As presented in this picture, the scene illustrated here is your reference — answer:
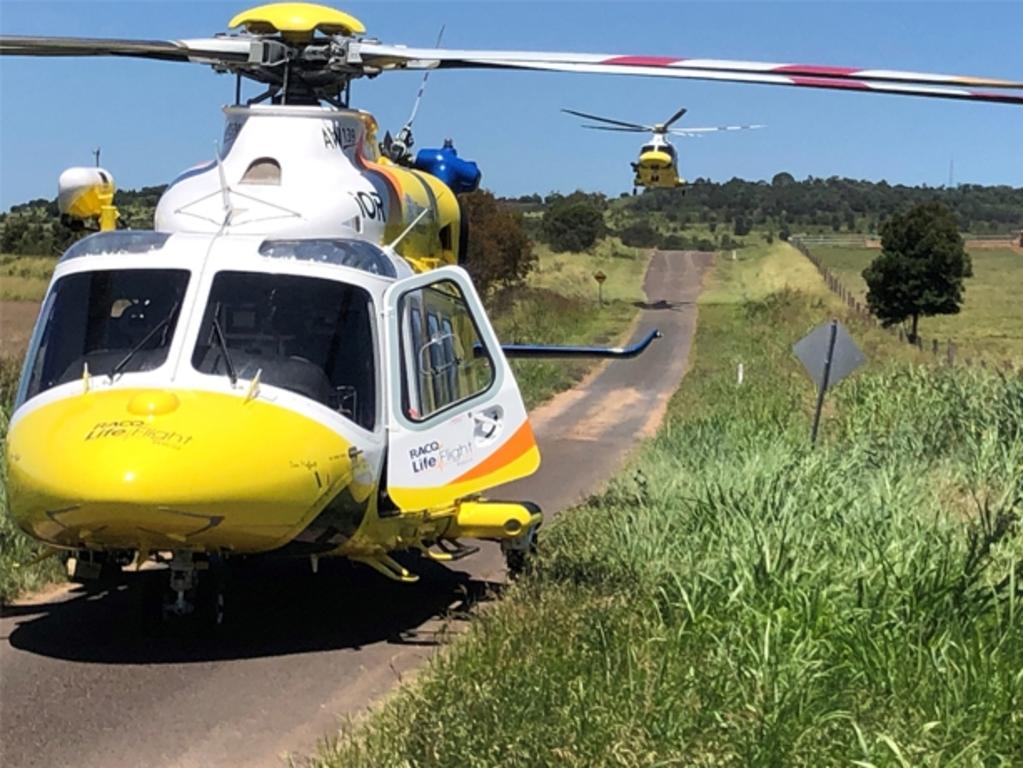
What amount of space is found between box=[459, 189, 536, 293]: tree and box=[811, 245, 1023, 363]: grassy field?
14176mm

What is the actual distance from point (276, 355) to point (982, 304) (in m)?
75.5

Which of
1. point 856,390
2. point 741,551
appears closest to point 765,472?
point 741,551

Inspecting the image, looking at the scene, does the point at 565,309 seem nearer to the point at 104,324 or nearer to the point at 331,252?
the point at 331,252

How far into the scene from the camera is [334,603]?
929 centimetres

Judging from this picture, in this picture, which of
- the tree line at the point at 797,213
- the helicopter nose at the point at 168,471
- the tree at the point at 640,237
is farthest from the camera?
the tree line at the point at 797,213

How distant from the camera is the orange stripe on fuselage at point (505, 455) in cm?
855

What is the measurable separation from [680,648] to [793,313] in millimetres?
46435

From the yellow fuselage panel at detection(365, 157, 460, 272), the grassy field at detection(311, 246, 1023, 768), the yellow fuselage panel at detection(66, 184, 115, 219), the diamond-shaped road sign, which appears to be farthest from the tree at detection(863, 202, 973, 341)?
the yellow fuselage panel at detection(66, 184, 115, 219)

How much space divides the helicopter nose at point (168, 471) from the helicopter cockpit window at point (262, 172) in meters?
2.10

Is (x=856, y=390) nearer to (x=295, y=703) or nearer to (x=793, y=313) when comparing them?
(x=295, y=703)

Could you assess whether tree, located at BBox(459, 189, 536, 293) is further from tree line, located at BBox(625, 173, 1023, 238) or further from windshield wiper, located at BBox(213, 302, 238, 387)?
tree line, located at BBox(625, 173, 1023, 238)

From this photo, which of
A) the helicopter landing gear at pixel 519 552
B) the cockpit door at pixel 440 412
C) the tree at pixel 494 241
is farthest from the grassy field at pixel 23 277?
the cockpit door at pixel 440 412

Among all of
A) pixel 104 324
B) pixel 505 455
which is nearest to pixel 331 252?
pixel 104 324

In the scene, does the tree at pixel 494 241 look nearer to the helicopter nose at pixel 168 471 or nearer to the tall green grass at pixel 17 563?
the tall green grass at pixel 17 563
